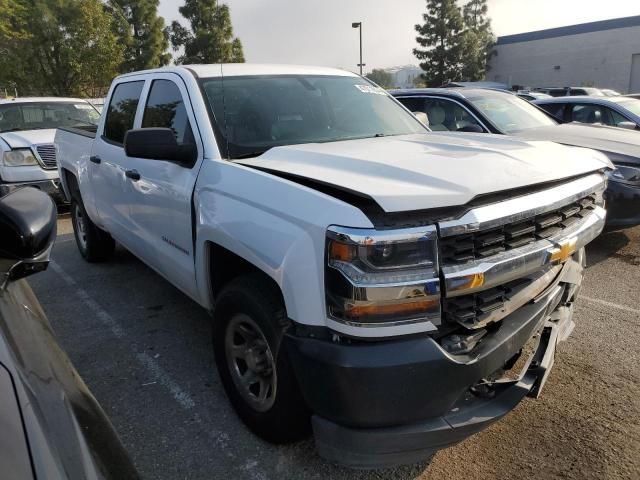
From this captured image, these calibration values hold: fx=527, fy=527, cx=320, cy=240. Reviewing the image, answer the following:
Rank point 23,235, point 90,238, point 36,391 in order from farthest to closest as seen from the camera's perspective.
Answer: point 90,238 → point 23,235 → point 36,391

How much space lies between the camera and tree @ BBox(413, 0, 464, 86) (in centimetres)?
4384

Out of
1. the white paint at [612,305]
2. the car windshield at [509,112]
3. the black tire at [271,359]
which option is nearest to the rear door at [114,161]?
the black tire at [271,359]

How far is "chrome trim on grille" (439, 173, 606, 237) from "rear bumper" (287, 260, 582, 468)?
0.45 metres

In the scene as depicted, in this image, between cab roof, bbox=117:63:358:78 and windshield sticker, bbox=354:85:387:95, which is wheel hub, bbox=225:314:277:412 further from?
windshield sticker, bbox=354:85:387:95

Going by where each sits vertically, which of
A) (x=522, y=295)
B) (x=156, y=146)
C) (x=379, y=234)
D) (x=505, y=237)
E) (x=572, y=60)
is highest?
(x=572, y=60)

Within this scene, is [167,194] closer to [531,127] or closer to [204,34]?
[531,127]

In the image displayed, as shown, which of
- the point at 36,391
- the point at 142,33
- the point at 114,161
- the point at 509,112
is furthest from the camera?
the point at 142,33

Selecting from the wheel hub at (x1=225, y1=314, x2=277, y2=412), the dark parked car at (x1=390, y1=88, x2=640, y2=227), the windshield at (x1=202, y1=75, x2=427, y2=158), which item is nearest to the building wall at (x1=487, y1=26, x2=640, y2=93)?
the dark parked car at (x1=390, y1=88, x2=640, y2=227)

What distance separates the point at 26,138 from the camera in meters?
8.41

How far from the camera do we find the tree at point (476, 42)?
44.2 meters

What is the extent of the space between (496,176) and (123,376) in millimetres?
2611

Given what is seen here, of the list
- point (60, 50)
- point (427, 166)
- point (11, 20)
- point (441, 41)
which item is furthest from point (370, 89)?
point (441, 41)

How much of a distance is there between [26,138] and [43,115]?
1.29 meters

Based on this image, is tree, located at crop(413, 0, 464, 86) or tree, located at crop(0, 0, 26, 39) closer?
tree, located at crop(0, 0, 26, 39)
